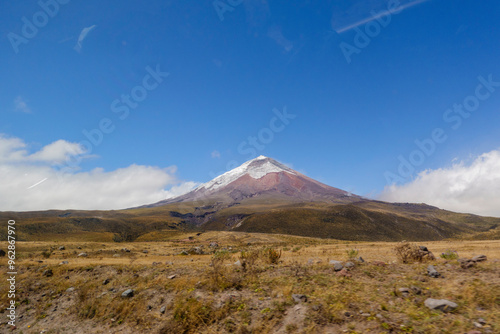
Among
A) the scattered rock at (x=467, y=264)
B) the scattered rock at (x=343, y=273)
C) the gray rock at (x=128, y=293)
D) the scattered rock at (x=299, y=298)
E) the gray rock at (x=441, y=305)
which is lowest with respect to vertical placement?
the gray rock at (x=128, y=293)

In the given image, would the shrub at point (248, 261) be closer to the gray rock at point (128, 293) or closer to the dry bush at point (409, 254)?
the gray rock at point (128, 293)

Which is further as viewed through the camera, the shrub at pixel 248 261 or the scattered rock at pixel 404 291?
the shrub at pixel 248 261

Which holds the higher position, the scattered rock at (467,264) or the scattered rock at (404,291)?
the scattered rock at (467,264)

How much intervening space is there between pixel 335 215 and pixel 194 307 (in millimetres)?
101839

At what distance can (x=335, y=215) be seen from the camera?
102500 mm

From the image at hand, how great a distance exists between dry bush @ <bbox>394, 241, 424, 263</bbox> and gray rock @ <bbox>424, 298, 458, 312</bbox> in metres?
6.40

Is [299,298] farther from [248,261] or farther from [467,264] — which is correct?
[467,264]

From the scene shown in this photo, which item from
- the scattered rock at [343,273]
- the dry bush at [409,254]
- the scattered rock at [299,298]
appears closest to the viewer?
the scattered rock at [299,298]

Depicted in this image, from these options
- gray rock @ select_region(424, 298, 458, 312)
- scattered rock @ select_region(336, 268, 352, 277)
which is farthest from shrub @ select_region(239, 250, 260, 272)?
gray rock @ select_region(424, 298, 458, 312)

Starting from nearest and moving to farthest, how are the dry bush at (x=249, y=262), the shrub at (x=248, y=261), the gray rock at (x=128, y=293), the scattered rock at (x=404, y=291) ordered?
the scattered rock at (x=404, y=291), the gray rock at (x=128, y=293), the dry bush at (x=249, y=262), the shrub at (x=248, y=261)

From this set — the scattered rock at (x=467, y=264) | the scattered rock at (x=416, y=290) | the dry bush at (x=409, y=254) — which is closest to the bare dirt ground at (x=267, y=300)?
the scattered rock at (x=416, y=290)

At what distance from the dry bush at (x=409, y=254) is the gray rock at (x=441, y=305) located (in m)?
6.40

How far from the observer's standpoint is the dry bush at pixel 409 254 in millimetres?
13133

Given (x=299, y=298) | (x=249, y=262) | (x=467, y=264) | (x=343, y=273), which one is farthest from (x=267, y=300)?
(x=467, y=264)
